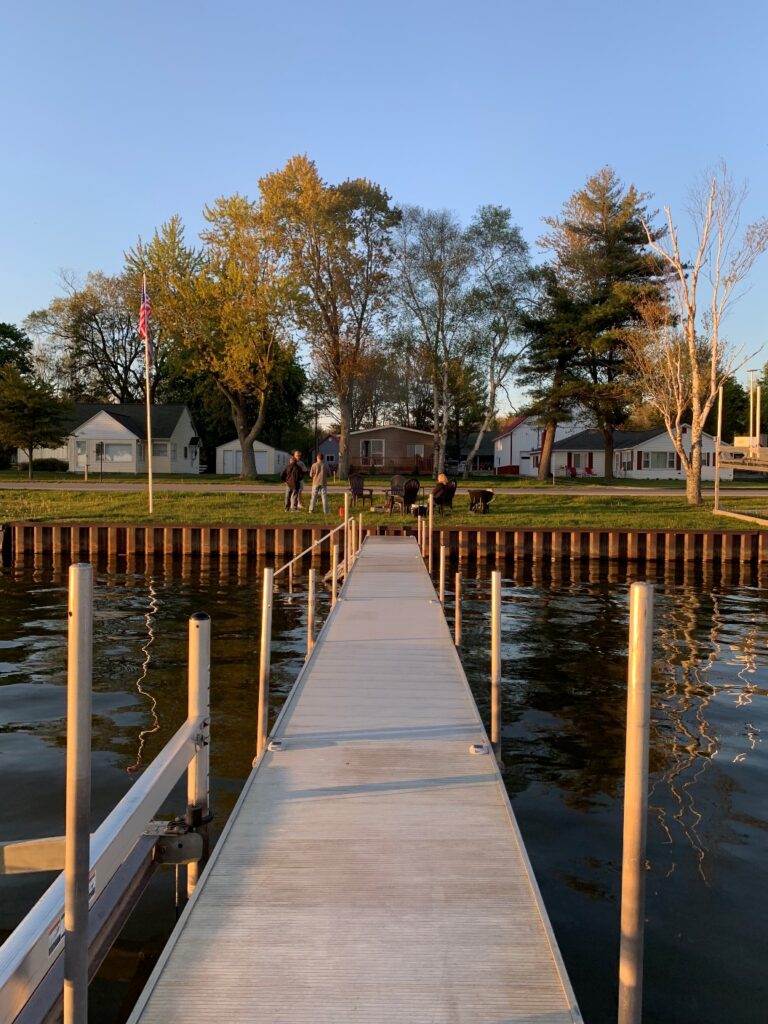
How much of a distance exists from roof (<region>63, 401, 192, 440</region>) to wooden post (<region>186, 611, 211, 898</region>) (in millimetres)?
58366

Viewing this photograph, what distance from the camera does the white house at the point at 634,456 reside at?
226 feet

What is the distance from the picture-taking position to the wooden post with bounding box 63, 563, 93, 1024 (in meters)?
2.68

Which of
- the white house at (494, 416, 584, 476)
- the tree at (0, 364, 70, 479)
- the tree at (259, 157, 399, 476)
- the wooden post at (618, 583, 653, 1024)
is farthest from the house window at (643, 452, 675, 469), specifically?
the wooden post at (618, 583, 653, 1024)

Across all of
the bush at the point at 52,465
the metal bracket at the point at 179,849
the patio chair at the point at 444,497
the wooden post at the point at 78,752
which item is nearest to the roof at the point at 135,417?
the bush at the point at 52,465

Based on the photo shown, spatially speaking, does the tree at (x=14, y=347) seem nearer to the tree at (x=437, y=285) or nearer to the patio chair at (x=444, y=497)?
the tree at (x=437, y=285)

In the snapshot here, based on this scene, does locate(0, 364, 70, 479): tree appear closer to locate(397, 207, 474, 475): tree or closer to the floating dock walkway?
locate(397, 207, 474, 475): tree

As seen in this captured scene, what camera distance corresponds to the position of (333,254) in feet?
153

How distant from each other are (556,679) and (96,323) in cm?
7371

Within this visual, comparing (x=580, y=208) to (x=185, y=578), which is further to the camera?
(x=580, y=208)

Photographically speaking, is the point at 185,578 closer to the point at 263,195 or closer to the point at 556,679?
the point at 556,679

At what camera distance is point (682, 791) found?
7.52 meters

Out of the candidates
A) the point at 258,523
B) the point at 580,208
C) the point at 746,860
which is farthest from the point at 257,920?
the point at 580,208

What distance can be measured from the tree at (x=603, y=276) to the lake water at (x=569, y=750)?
3057 centimetres

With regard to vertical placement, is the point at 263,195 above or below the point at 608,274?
above
